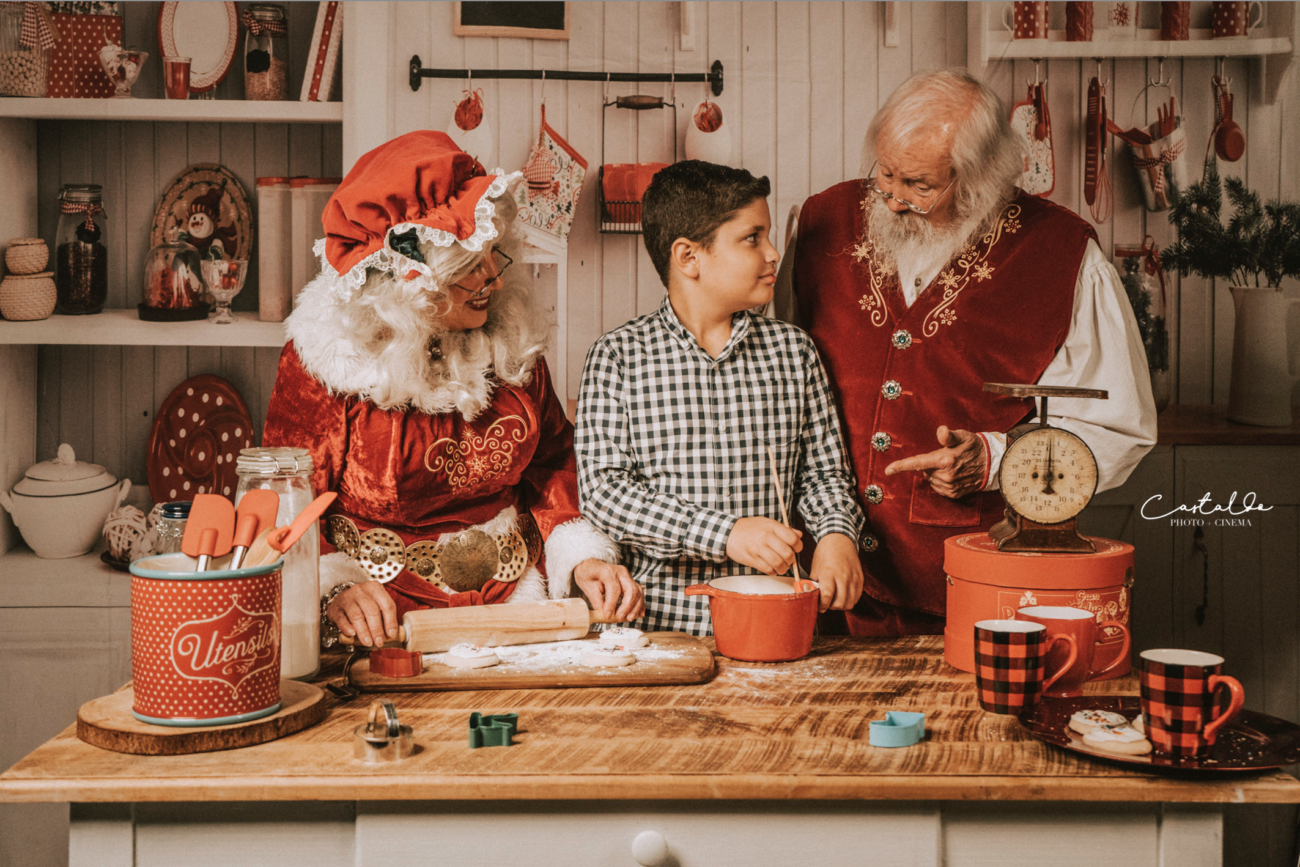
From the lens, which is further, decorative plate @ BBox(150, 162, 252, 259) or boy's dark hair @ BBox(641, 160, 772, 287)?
decorative plate @ BBox(150, 162, 252, 259)

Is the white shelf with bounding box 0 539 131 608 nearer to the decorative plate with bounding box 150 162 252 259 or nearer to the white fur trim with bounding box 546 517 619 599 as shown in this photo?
the decorative plate with bounding box 150 162 252 259

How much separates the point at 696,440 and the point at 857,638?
1.35 feet

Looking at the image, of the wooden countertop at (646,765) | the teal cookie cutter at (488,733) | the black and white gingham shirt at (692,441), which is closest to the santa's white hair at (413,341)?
the black and white gingham shirt at (692,441)

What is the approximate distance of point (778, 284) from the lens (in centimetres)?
214

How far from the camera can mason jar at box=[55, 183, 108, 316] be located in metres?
2.51

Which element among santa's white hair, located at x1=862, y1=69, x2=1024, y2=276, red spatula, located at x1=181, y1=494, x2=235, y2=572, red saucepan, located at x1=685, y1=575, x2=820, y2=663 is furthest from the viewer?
santa's white hair, located at x1=862, y1=69, x2=1024, y2=276

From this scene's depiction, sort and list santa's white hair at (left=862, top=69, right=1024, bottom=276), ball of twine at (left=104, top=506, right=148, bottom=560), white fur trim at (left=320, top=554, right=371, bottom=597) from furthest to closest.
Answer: ball of twine at (left=104, top=506, right=148, bottom=560)
santa's white hair at (left=862, top=69, right=1024, bottom=276)
white fur trim at (left=320, top=554, right=371, bottom=597)

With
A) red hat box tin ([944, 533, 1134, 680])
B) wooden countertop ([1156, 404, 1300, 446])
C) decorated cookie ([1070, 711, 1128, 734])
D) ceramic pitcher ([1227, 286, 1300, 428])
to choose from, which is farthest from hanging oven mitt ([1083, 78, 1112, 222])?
decorated cookie ([1070, 711, 1128, 734])

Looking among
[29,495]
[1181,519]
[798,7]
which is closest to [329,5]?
[798,7]

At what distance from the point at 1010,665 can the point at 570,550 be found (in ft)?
2.42

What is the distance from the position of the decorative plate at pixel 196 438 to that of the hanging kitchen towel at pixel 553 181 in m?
0.85

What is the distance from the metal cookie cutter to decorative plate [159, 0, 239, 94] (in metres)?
1.89

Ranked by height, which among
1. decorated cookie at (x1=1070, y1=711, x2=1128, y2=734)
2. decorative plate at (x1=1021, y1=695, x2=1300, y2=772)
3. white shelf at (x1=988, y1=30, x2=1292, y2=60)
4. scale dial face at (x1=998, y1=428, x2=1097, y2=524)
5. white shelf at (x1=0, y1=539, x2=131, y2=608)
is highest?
white shelf at (x1=988, y1=30, x2=1292, y2=60)

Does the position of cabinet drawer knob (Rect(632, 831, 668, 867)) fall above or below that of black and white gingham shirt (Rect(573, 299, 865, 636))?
below
